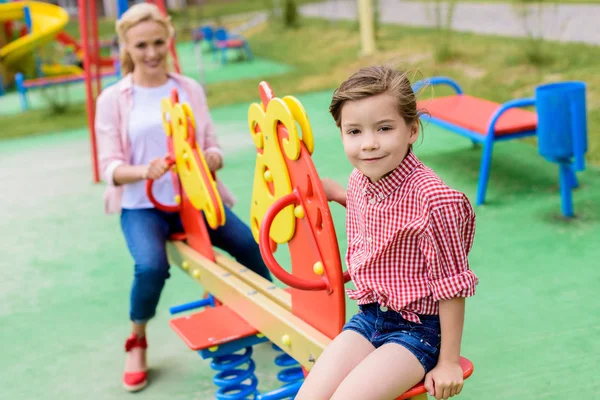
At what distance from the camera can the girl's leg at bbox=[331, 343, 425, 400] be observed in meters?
1.88

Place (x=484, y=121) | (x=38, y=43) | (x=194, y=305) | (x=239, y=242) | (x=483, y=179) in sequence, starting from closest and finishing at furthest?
(x=239, y=242) < (x=194, y=305) < (x=483, y=179) < (x=484, y=121) < (x=38, y=43)

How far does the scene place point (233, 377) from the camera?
290 centimetres

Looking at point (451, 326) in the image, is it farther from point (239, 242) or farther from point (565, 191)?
point (565, 191)

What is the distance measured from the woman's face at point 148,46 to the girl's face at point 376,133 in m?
1.60

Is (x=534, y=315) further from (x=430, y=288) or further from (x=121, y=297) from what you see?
(x=121, y=297)

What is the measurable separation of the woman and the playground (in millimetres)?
178

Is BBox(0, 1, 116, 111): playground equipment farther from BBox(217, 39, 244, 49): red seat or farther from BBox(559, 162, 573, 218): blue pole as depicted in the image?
BBox(559, 162, 573, 218): blue pole

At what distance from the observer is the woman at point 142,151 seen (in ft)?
10.6

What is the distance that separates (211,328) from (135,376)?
1.90ft

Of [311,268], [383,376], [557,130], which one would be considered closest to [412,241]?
[383,376]

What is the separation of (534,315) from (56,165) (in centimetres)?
558

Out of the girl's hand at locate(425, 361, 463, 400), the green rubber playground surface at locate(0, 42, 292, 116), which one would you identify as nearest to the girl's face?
the girl's hand at locate(425, 361, 463, 400)

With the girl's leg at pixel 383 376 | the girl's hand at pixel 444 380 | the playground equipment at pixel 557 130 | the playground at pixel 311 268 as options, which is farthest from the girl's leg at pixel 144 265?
the playground equipment at pixel 557 130

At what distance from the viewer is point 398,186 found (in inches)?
78.9
